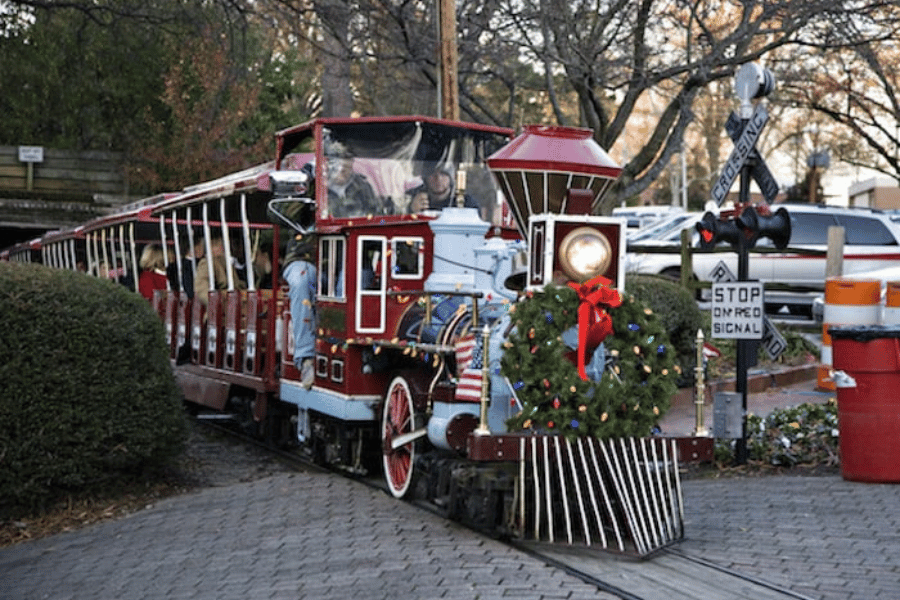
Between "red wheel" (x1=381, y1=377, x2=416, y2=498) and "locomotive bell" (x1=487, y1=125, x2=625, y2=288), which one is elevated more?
"locomotive bell" (x1=487, y1=125, x2=625, y2=288)

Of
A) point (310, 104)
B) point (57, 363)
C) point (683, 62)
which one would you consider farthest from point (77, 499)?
point (310, 104)

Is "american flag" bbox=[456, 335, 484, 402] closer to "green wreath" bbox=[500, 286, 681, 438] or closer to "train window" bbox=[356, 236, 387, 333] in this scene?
"green wreath" bbox=[500, 286, 681, 438]

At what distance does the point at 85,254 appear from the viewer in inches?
841

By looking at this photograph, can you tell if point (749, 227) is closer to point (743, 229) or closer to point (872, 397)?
point (743, 229)

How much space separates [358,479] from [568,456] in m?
3.39

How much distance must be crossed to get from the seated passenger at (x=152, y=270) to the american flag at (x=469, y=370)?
955 cm

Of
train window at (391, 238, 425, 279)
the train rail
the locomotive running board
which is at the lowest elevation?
the train rail

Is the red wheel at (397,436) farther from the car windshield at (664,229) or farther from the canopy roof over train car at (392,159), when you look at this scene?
the car windshield at (664,229)

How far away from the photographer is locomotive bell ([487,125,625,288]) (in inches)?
319

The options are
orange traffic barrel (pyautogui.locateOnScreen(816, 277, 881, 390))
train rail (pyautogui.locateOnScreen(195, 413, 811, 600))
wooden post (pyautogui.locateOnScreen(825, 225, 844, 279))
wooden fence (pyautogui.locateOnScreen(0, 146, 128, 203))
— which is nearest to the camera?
train rail (pyautogui.locateOnScreen(195, 413, 811, 600))

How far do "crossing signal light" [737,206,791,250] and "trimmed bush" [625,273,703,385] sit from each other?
3.56m

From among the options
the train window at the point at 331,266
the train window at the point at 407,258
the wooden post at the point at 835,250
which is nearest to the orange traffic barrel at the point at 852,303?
the wooden post at the point at 835,250

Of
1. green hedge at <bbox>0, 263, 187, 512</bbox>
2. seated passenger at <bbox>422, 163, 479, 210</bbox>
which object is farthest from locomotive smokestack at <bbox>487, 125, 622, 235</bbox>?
green hedge at <bbox>0, 263, 187, 512</bbox>

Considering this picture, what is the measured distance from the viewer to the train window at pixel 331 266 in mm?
10742
